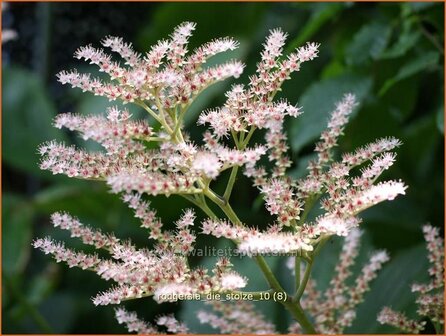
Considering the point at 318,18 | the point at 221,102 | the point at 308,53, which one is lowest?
the point at 308,53

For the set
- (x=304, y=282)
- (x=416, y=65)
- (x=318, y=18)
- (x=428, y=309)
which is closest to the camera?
(x=304, y=282)

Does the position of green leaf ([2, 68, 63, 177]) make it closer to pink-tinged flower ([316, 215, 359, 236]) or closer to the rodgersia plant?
the rodgersia plant

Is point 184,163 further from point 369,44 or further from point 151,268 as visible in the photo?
point 369,44

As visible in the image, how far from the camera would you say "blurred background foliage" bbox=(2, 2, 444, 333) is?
1587mm

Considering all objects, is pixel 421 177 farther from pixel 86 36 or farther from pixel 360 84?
pixel 86 36

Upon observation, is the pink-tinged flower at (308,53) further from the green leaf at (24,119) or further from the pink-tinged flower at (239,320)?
the green leaf at (24,119)

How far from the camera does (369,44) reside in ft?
5.48

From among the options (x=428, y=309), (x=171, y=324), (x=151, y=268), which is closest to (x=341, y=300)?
(x=428, y=309)

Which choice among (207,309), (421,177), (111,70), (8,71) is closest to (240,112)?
(111,70)

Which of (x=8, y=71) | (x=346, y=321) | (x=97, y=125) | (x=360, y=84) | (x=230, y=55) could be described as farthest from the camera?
(x=8, y=71)

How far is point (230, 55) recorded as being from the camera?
216cm

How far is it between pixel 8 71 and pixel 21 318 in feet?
3.48

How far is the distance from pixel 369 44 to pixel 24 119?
1.52 meters

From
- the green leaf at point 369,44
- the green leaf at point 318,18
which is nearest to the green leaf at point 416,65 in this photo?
the green leaf at point 369,44
